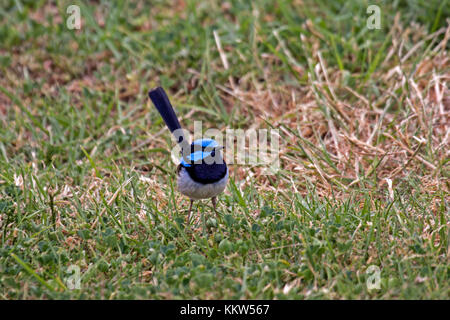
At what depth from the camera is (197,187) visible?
3623 millimetres

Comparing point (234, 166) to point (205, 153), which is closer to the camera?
point (205, 153)

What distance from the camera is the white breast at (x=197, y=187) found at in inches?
143

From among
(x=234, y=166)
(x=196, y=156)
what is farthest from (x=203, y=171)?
(x=234, y=166)

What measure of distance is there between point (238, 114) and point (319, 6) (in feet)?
5.82

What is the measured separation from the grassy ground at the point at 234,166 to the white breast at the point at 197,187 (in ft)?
0.79

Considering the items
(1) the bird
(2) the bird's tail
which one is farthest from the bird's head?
(2) the bird's tail

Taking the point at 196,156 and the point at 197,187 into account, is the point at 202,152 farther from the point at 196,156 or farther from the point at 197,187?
the point at 197,187

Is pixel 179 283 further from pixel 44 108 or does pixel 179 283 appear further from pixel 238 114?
pixel 44 108

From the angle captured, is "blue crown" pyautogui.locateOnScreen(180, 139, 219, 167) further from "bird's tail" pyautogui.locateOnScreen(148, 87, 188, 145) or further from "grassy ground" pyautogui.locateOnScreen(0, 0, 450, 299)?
"grassy ground" pyautogui.locateOnScreen(0, 0, 450, 299)

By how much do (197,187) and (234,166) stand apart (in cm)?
124

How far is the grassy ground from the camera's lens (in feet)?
11.1

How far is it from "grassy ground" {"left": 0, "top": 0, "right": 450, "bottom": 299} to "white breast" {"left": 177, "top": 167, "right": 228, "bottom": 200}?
0.79ft

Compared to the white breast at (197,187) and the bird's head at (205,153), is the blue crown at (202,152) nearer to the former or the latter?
the bird's head at (205,153)
